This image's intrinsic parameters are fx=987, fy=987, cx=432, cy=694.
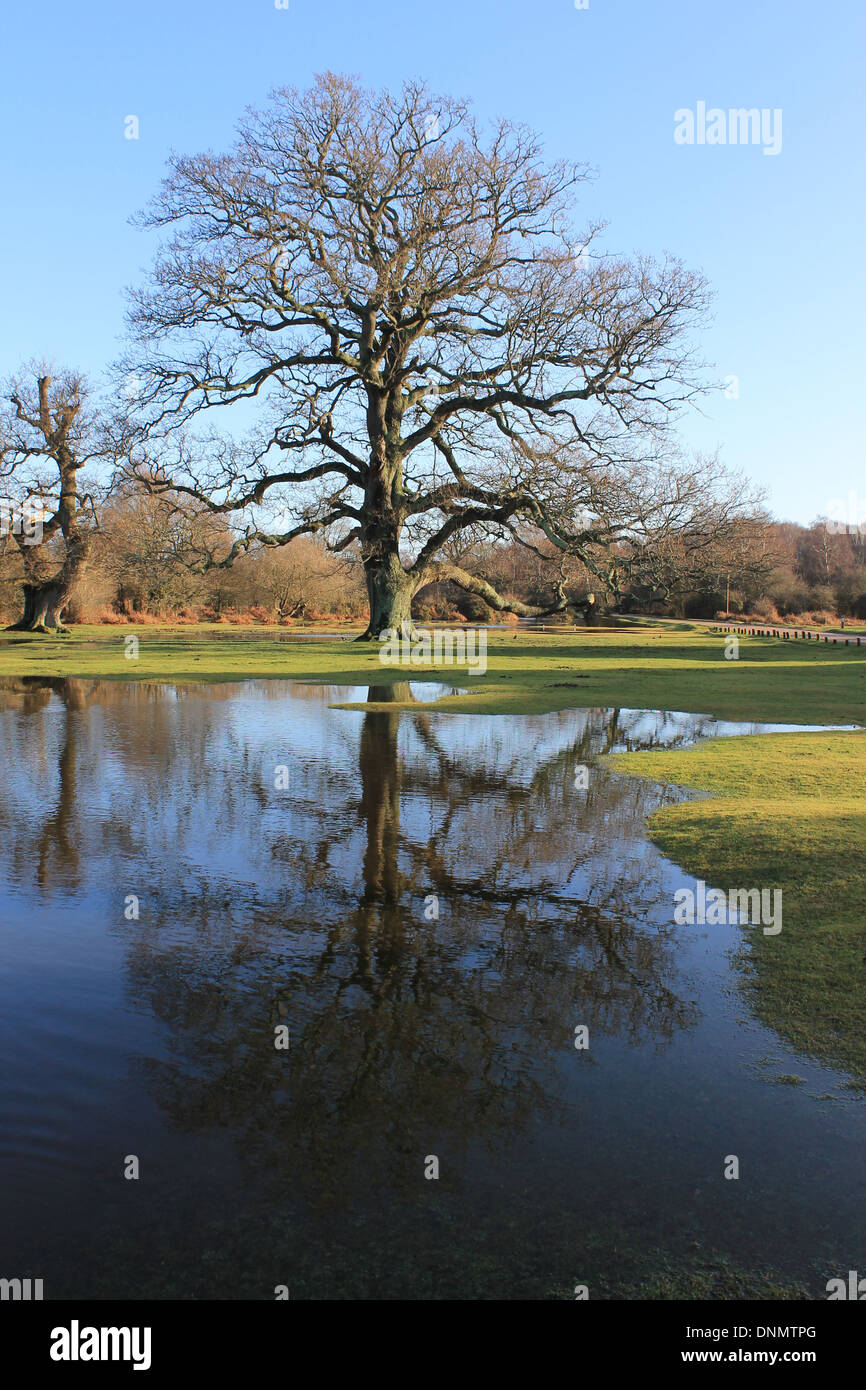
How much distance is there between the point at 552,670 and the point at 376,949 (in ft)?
81.1

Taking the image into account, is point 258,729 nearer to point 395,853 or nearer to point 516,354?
point 395,853

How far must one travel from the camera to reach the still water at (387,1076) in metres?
3.47

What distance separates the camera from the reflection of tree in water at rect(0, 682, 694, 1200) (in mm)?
4352

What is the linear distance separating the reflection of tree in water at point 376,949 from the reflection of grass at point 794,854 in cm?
56

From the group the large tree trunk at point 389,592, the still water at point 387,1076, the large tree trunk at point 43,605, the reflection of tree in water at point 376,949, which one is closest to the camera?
the still water at point 387,1076

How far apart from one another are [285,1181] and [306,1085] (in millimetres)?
715

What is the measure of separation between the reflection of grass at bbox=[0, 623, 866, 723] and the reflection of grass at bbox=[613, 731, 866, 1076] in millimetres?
6127

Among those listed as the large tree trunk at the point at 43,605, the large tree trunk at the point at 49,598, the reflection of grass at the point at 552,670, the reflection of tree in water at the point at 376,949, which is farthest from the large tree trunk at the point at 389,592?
the reflection of tree in water at the point at 376,949

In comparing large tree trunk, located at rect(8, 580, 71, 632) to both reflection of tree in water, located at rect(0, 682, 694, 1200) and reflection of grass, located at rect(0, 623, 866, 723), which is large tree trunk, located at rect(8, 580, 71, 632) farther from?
reflection of tree in water, located at rect(0, 682, 694, 1200)

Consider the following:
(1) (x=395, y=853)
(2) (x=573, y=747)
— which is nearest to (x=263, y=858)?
(1) (x=395, y=853)

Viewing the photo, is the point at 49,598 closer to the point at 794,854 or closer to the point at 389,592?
the point at 389,592

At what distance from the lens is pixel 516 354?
32.5 meters

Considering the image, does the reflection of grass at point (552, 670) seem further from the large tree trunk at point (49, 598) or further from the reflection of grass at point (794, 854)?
the reflection of grass at point (794, 854)

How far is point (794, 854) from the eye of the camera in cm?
820
